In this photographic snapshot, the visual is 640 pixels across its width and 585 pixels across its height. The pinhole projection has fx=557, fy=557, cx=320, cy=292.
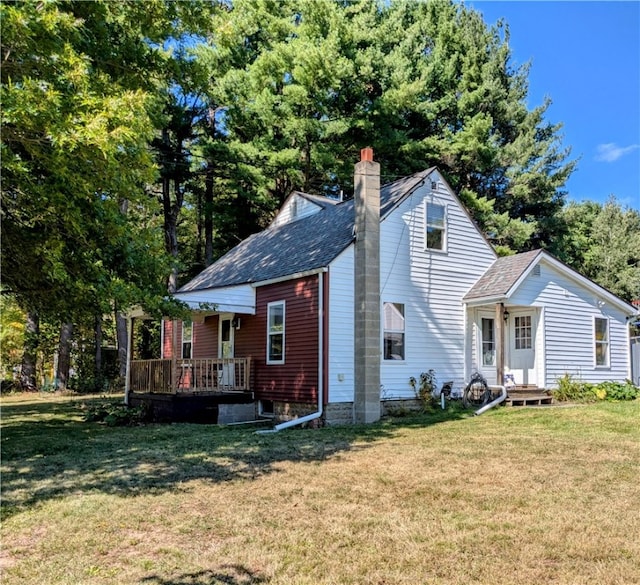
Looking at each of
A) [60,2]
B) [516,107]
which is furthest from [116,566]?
[516,107]

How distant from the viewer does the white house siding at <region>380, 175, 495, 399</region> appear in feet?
44.6

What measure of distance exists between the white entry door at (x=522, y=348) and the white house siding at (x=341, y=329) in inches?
226

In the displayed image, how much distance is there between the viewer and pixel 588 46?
44.5ft

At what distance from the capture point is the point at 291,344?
43.9 feet

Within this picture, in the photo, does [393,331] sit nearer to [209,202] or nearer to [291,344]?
[291,344]

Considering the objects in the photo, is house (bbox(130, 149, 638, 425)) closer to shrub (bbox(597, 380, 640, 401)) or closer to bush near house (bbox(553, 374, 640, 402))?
bush near house (bbox(553, 374, 640, 402))

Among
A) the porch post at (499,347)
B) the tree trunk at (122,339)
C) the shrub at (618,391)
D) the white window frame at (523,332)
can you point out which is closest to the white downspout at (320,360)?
the porch post at (499,347)

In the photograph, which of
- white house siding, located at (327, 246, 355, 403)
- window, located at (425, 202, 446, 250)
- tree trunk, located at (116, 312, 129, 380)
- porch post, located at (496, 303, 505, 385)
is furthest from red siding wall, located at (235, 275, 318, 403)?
tree trunk, located at (116, 312, 129, 380)

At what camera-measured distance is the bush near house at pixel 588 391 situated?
1491 cm

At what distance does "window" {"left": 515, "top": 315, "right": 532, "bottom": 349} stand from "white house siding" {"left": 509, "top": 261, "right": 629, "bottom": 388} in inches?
17.4

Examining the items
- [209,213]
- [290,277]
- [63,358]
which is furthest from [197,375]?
[209,213]

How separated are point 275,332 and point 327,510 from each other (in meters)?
8.71

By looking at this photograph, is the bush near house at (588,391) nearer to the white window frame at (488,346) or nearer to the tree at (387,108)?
the white window frame at (488,346)

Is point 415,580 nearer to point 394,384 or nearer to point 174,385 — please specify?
point 394,384
